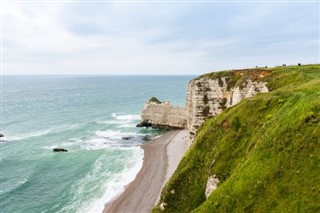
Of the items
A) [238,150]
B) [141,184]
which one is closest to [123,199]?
[141,184]

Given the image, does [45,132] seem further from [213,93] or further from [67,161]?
[213,93]

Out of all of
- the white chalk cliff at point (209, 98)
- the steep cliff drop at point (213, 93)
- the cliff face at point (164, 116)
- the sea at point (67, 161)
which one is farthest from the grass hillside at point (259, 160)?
the cliff face at point (164, 116)

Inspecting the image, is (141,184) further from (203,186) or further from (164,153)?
(203,186)

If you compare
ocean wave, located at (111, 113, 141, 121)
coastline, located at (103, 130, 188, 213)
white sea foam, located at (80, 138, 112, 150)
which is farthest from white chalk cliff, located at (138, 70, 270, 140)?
ocean wave, located at (111, 113, 141, 121)

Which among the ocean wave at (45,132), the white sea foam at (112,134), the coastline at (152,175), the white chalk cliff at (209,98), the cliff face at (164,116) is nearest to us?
the coastline at (152,175)

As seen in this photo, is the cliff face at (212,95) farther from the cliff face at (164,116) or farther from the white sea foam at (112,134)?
the white sea foam at (112,134)

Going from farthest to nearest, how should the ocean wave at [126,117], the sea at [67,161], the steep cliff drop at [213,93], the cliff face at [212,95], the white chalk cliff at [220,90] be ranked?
the ocean wave at [126,117] → the cliff face at [212,95] → the steep cliff drop at [213,93] → the white chalk cliff at [220,90] → the sea at [67,161]

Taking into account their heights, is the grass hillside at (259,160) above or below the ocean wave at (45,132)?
above
